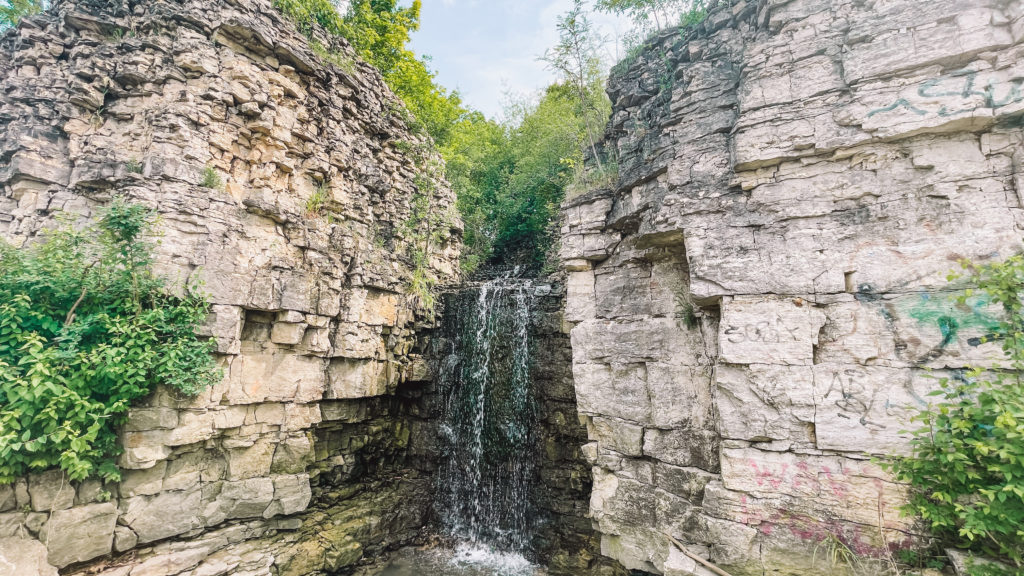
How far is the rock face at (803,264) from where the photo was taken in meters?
3.54

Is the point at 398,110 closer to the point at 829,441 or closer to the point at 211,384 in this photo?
the point at 211,384

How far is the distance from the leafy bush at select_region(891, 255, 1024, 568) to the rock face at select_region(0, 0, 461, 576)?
7.61m

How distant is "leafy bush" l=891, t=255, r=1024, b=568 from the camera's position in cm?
271

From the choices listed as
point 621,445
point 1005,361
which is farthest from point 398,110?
point 1005,361

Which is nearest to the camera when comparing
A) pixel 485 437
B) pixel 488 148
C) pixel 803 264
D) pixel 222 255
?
pixel 803 264

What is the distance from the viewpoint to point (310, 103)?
24.2 ft

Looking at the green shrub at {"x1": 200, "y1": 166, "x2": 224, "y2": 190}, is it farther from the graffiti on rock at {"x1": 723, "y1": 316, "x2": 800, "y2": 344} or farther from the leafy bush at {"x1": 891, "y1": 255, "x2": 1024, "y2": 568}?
the leafy bush at {"x1": 891, "y1": 255, "x2": 1024, "y2": 568}

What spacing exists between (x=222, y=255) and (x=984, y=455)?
8.40 m

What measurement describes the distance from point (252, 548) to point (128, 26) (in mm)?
8374

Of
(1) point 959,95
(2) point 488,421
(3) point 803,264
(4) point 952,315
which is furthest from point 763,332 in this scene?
(2) point 488,421

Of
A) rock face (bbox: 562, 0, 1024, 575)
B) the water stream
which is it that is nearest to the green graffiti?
rock face (bbox: 562, 0, 1024, 575)

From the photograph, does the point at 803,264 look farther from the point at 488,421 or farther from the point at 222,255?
the point at 222,255

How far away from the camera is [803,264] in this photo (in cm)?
408

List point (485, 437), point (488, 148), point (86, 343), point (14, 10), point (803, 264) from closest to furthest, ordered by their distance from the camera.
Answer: point (803, 264) → point (86, 343) → point (14, 10) → point (485, 437) → point (488, 148)
